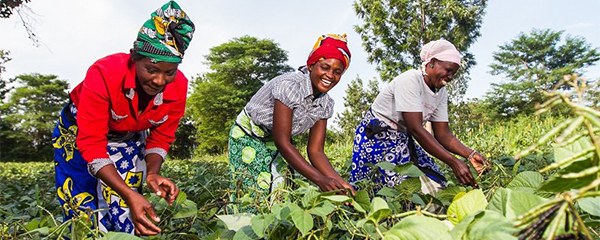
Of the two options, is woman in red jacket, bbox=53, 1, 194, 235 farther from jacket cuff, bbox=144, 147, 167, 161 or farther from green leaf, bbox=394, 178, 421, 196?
green leaf, bbox=394, 178, 421, 196

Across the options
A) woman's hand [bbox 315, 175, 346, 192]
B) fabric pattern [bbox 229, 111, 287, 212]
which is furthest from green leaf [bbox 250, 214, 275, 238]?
fabric pattern [bbox 229, 111, 287, 212]

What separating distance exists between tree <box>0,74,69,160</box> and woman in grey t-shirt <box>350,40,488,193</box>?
42692 millimetres

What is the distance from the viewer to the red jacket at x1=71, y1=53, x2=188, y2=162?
70.3 inches

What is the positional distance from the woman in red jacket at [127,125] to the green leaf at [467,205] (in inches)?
41.1

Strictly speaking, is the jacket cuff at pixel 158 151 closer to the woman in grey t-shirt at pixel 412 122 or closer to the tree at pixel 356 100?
the woman in grey t-shirt at pixel 412 122

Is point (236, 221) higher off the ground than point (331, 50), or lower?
lower

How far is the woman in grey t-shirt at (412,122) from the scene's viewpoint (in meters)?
2.63

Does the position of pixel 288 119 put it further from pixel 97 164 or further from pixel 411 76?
pixel 411 76

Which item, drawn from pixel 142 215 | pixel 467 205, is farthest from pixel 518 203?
pixel 142 215

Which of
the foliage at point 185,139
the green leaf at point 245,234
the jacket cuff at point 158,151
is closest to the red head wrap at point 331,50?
the jacket cuff at point 158,151

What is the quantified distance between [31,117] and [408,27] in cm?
4100

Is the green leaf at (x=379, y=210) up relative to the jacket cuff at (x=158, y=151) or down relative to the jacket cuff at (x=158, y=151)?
down

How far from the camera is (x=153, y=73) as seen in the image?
1776 millimetres

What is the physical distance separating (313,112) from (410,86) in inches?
27.5
